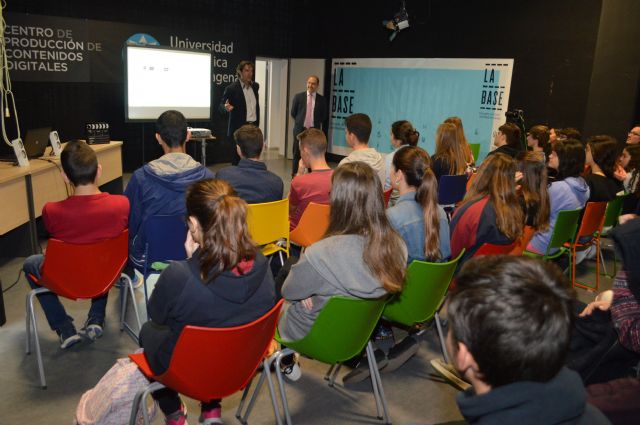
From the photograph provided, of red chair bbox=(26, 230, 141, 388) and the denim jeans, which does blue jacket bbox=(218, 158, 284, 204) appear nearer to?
red chair bbox=(26, 230, 141, 388)

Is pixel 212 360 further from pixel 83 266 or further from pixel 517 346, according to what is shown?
pixel 83 266

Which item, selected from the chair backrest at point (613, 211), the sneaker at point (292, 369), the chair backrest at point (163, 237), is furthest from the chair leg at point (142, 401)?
the chair backrest at point (613, 211)

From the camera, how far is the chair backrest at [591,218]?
375cm

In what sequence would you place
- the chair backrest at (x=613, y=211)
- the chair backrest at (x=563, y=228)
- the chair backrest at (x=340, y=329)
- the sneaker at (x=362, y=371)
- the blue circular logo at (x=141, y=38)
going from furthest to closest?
the blue circular logo at (x=141, y=38)
the chair backrest at (x=613, y=211)
the chair backrest at (x=563, y=228)
the sneaker at (x=362, y=371)
the chair backrest at (x=340, y=329)

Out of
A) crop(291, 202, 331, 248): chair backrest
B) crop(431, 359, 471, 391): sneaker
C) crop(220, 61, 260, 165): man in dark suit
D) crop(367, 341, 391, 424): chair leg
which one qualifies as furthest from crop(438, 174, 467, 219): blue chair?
crop(220, 61, 260, 165): man in dark suit

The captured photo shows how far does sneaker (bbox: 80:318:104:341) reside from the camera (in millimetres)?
2992

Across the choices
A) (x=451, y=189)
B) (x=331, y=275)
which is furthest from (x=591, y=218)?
(x=331, y=275)

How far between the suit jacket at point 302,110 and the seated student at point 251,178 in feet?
14.1

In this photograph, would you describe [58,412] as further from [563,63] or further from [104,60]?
[563,63]

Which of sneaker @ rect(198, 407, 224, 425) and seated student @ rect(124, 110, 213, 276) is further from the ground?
seated student @ rect(124, 110, 213, 276)

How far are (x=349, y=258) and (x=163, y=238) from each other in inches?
48.9

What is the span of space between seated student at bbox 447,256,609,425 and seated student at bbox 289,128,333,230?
8.42 feet

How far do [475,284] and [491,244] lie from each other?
1920 millimetres

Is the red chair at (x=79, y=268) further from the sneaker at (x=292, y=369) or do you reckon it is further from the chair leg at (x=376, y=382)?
the chair leg at (x=376, y=382)
